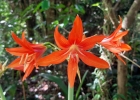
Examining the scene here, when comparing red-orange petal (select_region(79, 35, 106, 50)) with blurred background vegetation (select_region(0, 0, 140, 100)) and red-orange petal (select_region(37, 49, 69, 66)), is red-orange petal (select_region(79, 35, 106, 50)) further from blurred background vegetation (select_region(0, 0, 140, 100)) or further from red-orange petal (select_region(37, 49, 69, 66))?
blurred background vegetation (select_region(0, 0, 140, 100))

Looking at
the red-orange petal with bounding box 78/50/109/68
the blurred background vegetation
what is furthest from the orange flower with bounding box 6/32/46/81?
the blurred background vegetation

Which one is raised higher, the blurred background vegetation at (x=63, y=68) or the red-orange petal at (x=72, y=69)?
the red-orange petal at (x=72, y=69)

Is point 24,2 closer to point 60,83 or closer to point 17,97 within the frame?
point 17,97

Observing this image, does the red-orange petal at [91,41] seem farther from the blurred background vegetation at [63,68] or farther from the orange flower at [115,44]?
the blurred background vegetation at [63,68]

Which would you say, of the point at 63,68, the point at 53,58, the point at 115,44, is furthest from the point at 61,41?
the point at 63,68

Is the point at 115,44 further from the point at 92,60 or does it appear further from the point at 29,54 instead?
the point at 29,54

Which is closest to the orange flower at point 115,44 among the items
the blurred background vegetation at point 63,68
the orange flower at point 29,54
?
the orange flower at point 29,54
